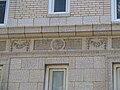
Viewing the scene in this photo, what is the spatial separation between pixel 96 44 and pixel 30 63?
186cm

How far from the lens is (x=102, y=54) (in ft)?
26.4

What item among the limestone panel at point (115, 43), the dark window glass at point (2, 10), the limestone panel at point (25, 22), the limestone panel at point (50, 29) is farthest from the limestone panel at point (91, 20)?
the dark window glass at point (2, 10)

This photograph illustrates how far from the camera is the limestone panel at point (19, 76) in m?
8.18

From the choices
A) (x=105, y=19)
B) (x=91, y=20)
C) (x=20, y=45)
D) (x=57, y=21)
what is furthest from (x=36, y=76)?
(x=105, y=19)

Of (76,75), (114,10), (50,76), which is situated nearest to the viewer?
(76,75)

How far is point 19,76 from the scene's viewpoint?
823 centimetres

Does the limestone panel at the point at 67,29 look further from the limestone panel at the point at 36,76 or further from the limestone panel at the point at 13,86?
the limestone panel at the point at 13,86

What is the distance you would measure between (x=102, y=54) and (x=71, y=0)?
1.85m

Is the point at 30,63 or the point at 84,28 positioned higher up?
the point at 84,28

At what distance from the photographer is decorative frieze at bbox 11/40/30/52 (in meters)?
8.48

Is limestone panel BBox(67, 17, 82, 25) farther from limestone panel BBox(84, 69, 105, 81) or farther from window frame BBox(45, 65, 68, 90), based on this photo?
limestone panel BBox(84, 69, 105, 81)

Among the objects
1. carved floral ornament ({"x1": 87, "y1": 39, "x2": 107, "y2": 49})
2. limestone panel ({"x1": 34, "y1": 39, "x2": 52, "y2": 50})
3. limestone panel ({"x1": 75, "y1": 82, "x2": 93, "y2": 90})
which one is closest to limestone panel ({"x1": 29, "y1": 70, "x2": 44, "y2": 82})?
limestone panel ({"x1": 34, "y1": 39, "x2": 52, "y2": 50})

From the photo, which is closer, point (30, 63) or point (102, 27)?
point (102, 27)

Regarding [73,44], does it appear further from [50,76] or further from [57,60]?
[50,76]
